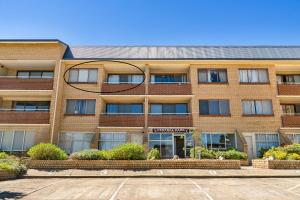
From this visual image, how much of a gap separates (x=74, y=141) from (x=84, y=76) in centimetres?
693

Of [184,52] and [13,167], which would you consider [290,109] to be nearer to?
[184,52]

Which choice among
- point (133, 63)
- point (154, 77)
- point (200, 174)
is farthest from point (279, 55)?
point (200, 174)

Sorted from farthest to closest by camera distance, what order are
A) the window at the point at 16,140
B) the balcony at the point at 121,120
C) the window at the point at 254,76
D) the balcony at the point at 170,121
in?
1. the window at the point at 254,76
2. the balcony at the point at 121,120
3. the balcony at the point at 170,121
4. the window at the point at 16,140

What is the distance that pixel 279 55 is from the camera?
2773 centimetres

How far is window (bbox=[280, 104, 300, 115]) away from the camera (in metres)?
27.7

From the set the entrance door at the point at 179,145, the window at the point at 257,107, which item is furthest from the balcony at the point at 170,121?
the window at the point at 257,107

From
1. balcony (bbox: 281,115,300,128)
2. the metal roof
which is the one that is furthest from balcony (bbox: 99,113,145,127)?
balcony (bbox: 281,115,300,128)

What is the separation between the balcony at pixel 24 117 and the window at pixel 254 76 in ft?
67.5

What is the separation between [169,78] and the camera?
28.8 meters

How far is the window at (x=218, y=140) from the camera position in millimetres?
24812

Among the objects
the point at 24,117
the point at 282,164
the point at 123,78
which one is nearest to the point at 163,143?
the point at 123,78

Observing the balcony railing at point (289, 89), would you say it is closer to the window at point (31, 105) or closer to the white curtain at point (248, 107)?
the white curtain at point (248, 107)

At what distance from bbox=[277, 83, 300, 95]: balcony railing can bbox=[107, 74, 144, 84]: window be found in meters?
14.7

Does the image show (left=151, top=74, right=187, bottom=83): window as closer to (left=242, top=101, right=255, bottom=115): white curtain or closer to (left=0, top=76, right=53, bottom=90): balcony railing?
(left=242, top=101, right=255, bottom=115): white curtain
